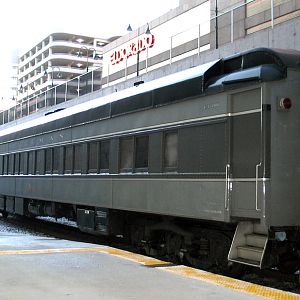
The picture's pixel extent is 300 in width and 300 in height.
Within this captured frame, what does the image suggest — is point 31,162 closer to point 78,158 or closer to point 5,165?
point 5,165

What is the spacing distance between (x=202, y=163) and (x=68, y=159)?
5.68 meters

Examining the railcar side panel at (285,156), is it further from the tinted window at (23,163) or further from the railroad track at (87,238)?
the tinted window at (23,163)

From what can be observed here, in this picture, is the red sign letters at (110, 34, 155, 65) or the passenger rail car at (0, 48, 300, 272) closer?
the passenger rail car at (0, 48, 300, 272)

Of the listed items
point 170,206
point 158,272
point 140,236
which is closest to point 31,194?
point 140,236

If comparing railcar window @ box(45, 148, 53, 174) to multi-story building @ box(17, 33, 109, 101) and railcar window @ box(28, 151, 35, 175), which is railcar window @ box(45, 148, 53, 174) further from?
multi-story building @ box(17, 33, 109, 101)

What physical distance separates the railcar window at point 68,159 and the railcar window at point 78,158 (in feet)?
0.76

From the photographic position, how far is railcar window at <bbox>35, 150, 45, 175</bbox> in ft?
46.8

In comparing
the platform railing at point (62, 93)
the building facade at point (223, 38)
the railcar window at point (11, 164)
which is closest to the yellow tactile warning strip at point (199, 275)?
the building facade at point (223, 38)

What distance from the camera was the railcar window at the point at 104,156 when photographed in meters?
10.5

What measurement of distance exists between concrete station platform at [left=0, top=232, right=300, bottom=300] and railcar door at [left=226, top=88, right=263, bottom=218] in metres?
1.07

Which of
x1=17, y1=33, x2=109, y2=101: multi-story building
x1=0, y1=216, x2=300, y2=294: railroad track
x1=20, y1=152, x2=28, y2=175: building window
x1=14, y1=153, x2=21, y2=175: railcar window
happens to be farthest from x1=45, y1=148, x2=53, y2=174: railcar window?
x1=17, y1=33, x2=109, y2=101: multi-story building

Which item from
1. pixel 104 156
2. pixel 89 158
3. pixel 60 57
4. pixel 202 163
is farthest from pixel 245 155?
pixel 60 57

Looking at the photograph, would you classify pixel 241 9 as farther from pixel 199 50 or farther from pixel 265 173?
pixel 265 173

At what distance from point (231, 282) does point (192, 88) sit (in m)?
3.15
